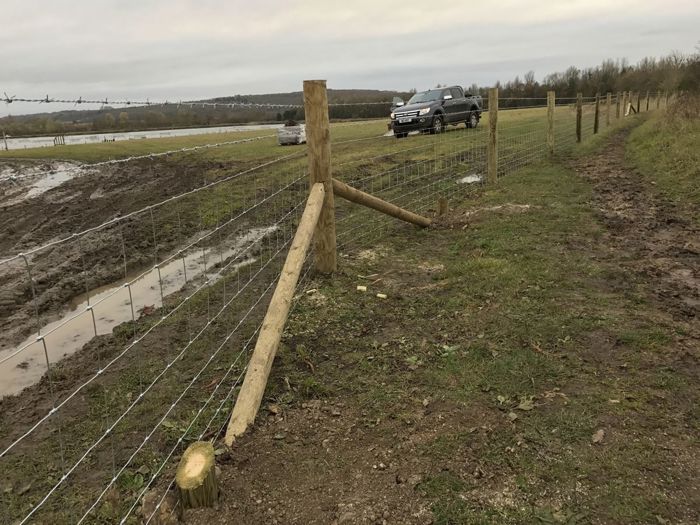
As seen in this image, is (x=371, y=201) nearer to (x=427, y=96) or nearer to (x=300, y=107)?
(x=300, y=107)

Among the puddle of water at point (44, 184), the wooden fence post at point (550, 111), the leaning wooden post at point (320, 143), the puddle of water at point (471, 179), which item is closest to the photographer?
the leaning wooden post at point (320, 143)

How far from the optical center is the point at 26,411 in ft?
13.9

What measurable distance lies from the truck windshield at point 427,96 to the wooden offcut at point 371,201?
13160mm

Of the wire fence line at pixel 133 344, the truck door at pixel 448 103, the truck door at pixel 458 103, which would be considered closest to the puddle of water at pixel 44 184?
the wire fence line at pixel 133 344

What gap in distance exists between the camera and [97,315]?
646 centimetres

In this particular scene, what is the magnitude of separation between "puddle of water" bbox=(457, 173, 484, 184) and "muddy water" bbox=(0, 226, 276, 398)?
4825 mm

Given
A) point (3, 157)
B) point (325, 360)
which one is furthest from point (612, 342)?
point (3, 157)

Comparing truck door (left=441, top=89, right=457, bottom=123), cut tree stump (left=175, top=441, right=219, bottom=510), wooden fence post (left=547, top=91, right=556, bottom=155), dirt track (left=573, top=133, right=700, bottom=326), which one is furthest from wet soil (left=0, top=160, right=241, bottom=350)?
wooden fence post (left=547, top=91, right=556, bottom=155)

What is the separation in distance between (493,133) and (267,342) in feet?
25.0

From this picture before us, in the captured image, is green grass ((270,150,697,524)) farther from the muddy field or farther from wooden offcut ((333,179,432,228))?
wooden offcut ((333,179,432,228))

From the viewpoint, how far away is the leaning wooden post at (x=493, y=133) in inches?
378

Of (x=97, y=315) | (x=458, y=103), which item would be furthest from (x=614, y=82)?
(x=97, y=315)

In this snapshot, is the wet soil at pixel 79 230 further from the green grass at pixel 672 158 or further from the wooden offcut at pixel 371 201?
the green grass at pixel 672 158

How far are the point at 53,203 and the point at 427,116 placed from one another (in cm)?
1201
